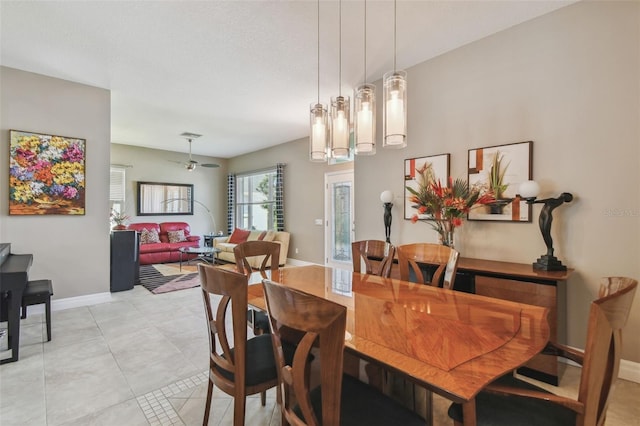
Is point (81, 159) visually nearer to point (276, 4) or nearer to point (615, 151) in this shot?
point (276, 4)

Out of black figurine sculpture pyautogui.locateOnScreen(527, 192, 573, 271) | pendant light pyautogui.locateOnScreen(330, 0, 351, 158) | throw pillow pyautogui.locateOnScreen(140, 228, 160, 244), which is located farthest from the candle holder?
throw pillow pyautogui.locateOnScreen(140, 228, 160, 244)

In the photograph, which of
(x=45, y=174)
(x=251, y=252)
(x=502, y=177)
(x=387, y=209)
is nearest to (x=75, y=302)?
(x=45, y=174)

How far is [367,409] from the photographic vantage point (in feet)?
3.70

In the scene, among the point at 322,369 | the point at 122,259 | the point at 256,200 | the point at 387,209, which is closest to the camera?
the point at 322,369

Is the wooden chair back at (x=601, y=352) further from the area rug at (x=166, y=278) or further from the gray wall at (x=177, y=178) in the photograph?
the gray wall at (x=177, y=178)

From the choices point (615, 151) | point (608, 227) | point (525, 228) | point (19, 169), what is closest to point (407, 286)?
point (525, 228)

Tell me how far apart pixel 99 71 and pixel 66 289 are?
8.86 ft

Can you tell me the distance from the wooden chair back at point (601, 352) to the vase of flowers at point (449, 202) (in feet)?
5.52

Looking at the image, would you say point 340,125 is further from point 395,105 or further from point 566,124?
point 566,124

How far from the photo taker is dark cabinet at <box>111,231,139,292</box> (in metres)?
4.46

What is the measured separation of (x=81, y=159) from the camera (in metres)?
3.82

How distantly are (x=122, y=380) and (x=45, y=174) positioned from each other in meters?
2.87

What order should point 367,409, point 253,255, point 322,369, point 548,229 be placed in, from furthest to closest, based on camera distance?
point 253,255 < point 548,229 < point 367,409 < point 322,369

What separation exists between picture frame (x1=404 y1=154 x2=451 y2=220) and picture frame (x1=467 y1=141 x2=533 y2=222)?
259 mm
